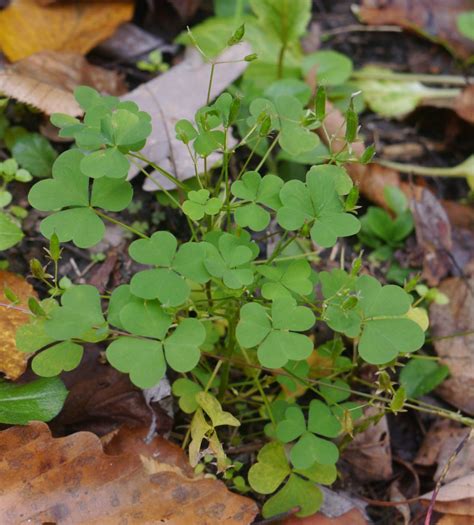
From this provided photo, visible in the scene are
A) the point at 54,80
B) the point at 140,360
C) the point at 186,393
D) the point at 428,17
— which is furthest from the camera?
the point at 428,17

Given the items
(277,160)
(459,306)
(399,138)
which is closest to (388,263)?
(459,306)

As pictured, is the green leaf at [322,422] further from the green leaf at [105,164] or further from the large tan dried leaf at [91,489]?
the green leaf at [105,164]

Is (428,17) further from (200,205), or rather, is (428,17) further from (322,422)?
(322,422)

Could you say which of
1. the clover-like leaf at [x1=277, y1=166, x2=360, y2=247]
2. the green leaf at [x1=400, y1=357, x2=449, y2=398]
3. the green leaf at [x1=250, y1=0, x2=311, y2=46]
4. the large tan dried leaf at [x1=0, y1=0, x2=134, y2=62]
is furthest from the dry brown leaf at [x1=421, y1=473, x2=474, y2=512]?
the large tan dried leaf at [x1=0, y1=0, x2=134, y2=62]

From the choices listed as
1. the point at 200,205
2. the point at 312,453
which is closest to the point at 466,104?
the point at 200,205

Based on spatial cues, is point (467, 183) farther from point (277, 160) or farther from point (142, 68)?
point (142, 68)

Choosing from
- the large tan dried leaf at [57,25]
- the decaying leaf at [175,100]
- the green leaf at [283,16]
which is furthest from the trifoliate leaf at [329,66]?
the large tan dried leaf at [57,25]

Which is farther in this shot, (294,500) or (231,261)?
(294,500)
